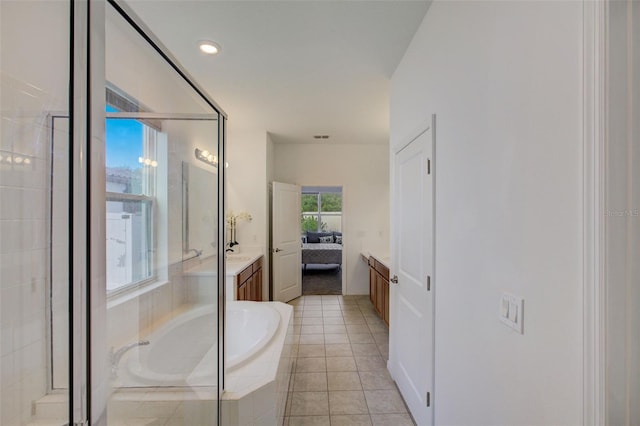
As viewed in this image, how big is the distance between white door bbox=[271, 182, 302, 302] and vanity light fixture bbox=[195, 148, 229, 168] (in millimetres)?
2163

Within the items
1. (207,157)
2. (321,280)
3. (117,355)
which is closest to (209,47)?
(207,157)

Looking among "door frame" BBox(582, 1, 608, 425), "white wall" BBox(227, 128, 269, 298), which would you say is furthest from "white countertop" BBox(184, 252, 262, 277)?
"door frame" BBox(582, 1, 608, 425)

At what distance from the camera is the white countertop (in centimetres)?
196

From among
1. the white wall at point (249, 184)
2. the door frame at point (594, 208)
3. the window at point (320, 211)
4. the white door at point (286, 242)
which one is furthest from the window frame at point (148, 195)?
the window at point (320, 211)

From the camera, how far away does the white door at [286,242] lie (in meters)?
4.29

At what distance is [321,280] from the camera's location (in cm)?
600
